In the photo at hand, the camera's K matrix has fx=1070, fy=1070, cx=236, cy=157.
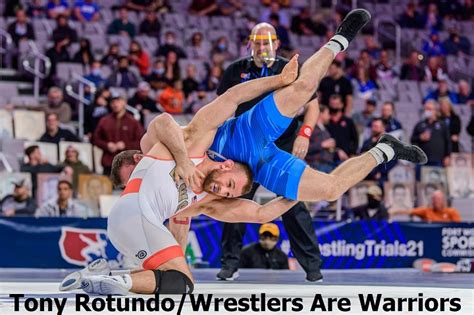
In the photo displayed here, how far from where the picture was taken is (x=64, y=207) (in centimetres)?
1057

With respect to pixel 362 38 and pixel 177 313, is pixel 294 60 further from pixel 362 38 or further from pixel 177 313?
pixel 362 38

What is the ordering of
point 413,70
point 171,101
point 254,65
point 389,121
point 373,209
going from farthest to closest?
point 413,70 < point 171,101 < point 389,121 < point 373,209 < point 254,65

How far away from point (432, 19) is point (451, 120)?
3928 millimetres

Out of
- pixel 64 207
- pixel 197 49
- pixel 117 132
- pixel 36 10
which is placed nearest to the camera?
pixel 64 207

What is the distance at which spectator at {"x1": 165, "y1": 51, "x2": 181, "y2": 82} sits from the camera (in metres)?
14.0

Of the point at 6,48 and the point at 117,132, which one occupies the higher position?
the point at 6,48

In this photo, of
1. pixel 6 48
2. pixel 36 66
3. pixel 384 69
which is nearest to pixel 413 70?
pixel 384 69

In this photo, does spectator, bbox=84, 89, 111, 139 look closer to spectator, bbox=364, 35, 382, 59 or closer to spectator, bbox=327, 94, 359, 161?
spectator, bbox=327, 94, 359, 161

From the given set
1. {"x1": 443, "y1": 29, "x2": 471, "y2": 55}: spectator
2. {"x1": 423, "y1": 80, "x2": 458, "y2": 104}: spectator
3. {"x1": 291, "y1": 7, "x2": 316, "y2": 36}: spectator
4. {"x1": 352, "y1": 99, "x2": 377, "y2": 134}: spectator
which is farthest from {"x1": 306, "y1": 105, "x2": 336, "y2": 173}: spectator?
{"x1": 443, "y1": 29, "x2": 471, "y2": 55}: spectator

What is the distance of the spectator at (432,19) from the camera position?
17234 mm

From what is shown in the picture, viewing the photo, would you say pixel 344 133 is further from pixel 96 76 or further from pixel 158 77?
pixel 96 76

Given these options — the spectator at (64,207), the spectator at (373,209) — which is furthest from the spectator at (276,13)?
the spectator at (64,207)

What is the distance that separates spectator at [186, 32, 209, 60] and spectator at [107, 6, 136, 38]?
0.86m

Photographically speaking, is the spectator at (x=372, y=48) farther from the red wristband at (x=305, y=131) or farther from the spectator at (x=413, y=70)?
the red wristband at (x=305, y=131)
